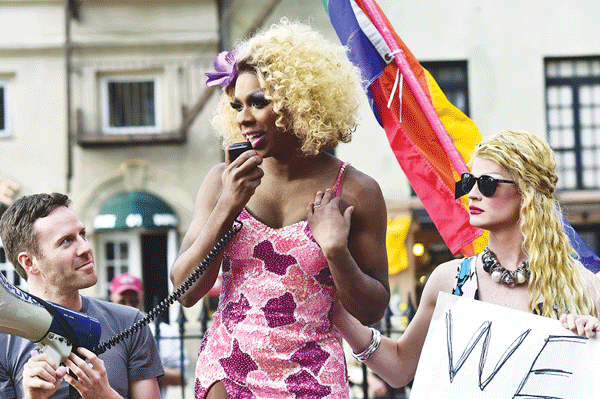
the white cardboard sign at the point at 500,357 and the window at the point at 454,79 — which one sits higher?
the window at the point at 454,79

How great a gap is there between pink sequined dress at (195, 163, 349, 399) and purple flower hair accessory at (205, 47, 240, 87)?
47 cm

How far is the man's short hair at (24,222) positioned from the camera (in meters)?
2.65

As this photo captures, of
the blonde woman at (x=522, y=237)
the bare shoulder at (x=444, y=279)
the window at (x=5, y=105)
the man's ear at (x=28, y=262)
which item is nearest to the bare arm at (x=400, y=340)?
the bare shoulder at (x=444, y=279)

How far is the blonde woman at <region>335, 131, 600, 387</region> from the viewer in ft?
6.83

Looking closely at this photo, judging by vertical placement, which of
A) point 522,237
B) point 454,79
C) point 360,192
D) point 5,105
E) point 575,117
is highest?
point 454,79

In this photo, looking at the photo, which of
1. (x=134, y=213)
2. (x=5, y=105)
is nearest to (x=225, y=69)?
(x=134, y=213)

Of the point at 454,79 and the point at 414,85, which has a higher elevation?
the point at 454,79

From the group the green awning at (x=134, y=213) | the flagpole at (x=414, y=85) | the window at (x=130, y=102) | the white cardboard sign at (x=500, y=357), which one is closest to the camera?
the white cardboard sign at (x=500, y=357)

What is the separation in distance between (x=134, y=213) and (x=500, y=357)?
11.2 metres

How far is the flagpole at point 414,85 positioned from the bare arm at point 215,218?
1173mm

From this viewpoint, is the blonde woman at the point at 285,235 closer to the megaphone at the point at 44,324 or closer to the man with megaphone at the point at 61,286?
the megaphone at the point at 44,324

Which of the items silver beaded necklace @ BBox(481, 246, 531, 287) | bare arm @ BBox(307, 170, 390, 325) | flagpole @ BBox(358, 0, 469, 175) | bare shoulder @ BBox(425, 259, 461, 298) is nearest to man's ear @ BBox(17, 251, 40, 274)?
bare arm @ BBox(307, 170, 390, 325)

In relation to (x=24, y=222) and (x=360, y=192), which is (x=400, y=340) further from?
(x=24, y=222)

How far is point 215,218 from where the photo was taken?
2162 mm
